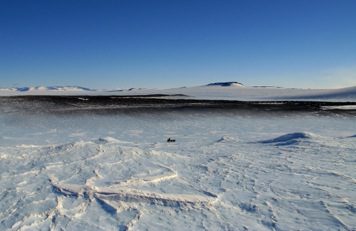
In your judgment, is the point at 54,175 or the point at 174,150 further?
the point at 174,150

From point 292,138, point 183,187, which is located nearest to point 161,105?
point 292,138

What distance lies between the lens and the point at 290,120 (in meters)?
17.5

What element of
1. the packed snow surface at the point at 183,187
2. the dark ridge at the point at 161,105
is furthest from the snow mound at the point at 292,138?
the dark ridge at the point at 161,105

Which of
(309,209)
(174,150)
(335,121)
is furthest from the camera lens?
(335,121)

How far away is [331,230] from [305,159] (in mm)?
3290

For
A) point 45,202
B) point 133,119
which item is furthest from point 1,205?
point 133,119

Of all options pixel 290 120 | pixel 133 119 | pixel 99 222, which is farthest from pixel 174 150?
pixel 290 120

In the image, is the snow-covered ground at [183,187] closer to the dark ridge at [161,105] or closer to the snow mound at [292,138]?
the snow mound at [292,138]

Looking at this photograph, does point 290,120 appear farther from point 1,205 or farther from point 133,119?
point 1,205

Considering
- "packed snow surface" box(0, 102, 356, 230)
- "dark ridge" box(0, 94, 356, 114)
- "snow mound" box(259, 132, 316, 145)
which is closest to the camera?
"packed snow surface" box(0, 102, 356, 230)

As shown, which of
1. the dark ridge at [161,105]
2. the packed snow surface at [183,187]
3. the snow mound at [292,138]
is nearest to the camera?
the packed snow surface at [183,187]

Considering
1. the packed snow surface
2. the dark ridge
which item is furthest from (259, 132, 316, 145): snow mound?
the dark ridge

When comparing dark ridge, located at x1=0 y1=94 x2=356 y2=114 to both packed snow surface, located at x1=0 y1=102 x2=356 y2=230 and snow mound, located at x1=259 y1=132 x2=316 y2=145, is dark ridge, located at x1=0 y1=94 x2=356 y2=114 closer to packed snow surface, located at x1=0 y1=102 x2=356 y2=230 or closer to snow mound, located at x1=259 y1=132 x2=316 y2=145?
snow mound, located at x1=259 y1=132 x2=316 y2=145

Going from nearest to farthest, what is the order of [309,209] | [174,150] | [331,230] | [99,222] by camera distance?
[331,230]
[99,222]
[309,209]
[174,150]
